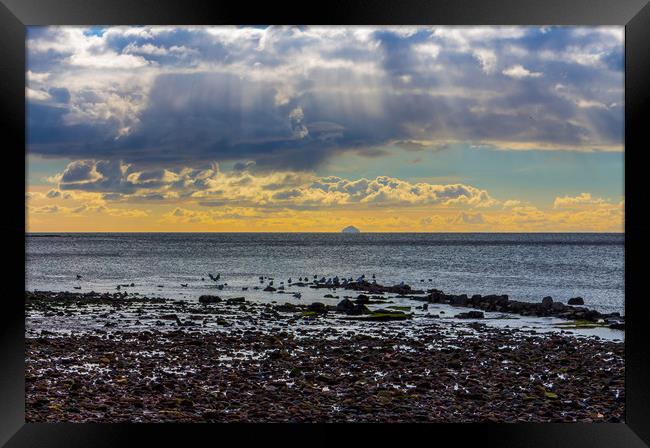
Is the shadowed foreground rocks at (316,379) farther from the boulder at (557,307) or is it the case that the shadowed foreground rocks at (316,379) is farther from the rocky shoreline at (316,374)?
the boulder at (557,307)

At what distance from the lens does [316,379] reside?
7.18 metres

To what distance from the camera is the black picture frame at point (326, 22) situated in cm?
348

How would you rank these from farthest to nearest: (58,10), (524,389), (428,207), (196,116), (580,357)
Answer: (196,116) → (428,207) → (580,357) → (524,389) → (58,10)

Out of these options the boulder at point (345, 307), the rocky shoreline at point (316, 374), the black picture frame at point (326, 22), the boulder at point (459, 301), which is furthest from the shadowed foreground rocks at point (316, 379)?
the boulder at point (459, 301)

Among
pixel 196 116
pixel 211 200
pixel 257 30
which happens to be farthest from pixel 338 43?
pixel 211 200

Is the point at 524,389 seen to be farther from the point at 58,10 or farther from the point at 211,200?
the point at 211,200

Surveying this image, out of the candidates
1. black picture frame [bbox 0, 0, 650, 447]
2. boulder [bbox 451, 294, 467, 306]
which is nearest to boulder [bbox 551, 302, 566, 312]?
boulder [bbox 451, 294, 467, 306]

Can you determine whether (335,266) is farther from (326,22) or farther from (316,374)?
(326,22)

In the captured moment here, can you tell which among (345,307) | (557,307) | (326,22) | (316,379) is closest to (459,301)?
(557,307)

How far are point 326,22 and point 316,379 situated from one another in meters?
4.69

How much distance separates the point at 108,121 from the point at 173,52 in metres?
7.52

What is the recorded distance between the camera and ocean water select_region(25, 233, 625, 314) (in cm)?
2538

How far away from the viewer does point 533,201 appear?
131ft

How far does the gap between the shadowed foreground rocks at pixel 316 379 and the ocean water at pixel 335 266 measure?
35.7 feet
